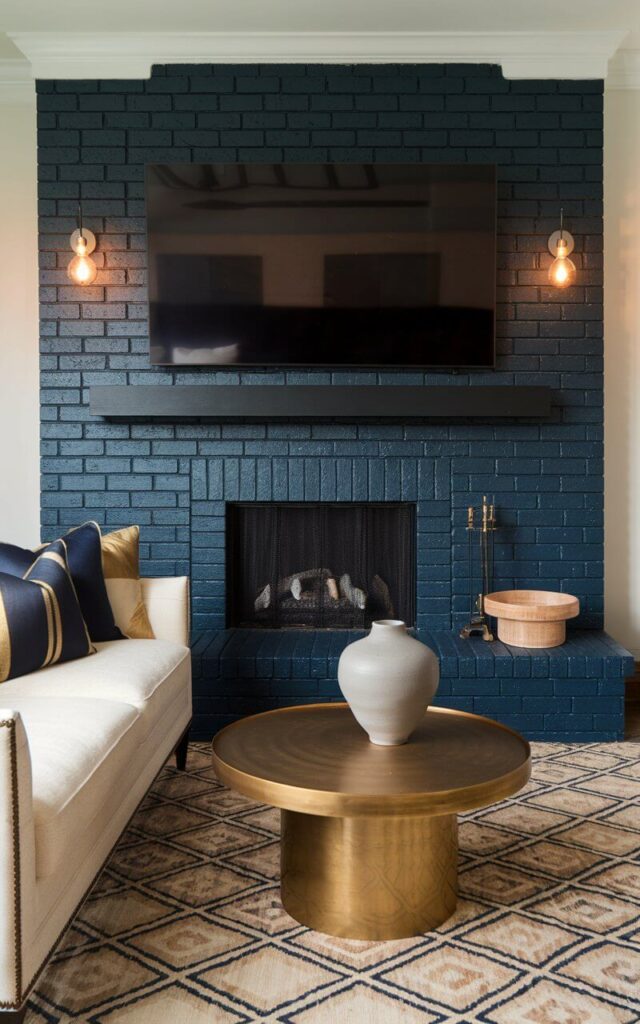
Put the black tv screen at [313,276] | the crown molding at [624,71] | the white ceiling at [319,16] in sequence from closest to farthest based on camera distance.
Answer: the white ceiling at [319,16]
the black tv screen at [313,276]
the crown molding at [624,71]

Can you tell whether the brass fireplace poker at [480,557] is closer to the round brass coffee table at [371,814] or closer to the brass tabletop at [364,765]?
the brass tabletop at [364,765]

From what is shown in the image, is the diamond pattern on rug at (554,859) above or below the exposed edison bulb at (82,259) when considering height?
below

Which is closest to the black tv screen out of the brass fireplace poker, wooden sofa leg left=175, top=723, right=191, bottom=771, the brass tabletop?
the brass fireplace poker

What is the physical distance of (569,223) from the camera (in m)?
3.65

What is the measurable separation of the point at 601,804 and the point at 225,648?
1.50 metres

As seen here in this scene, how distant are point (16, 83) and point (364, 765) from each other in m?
3.48

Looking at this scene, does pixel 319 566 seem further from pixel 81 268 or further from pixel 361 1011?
pixel 361 1011

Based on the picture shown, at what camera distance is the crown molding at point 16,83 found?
3811mm

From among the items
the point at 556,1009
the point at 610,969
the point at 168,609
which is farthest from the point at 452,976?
the point at 168,609

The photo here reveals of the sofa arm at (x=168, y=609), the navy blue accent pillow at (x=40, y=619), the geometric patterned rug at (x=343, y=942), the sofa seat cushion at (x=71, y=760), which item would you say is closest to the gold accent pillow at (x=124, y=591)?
the sofa arm at (x=168, y=609)

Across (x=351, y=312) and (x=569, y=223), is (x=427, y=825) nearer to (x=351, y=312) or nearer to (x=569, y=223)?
(x=351, y=312)

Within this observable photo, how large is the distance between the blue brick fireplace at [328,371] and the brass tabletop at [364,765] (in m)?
1.43

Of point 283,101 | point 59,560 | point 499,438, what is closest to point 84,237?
point 283,101

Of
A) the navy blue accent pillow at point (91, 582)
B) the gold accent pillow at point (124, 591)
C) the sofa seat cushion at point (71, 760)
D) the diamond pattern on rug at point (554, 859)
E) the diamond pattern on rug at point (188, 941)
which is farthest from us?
the gold accent pillow at point (124, 591)
